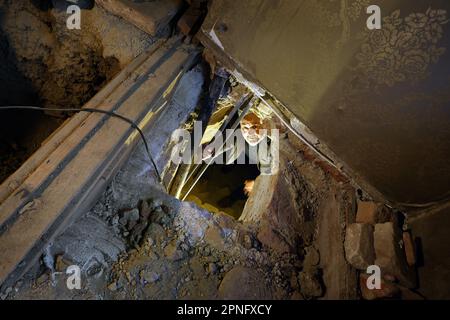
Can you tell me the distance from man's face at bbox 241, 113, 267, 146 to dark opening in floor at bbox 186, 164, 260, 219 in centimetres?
194

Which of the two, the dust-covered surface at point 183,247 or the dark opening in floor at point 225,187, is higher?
the dark opening in floor at point 225,187

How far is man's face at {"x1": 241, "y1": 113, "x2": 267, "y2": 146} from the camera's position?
13.7 feet

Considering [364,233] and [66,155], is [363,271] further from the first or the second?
[66,155]

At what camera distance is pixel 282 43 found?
2291 mm

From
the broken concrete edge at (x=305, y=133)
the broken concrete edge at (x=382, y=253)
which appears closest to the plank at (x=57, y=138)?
the broken concrete edge at (x=305, y=133)

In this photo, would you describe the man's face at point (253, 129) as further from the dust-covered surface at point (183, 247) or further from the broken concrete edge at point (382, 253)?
the broken concrete edge at point (382, 253)

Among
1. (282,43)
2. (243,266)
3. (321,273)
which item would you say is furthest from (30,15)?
(321,273)

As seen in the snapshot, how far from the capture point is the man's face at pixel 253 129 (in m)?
4.18

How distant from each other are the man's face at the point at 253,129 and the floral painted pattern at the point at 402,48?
216 cm

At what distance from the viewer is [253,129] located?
432cm

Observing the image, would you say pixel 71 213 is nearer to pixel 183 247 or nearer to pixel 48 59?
pixel 183 247

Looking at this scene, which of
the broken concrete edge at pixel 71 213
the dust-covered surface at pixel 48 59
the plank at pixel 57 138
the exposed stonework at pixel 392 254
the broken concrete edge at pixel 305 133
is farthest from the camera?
the dust-covered surface at pixel 48 59

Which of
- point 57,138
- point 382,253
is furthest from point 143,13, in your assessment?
point 382,253

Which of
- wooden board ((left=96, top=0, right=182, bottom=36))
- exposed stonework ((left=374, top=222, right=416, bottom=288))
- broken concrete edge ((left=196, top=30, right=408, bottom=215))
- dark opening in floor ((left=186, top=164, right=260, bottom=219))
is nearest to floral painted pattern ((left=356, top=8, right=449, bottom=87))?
broken concrete edge ((left=196, top=30, right=408, bottom=215))
